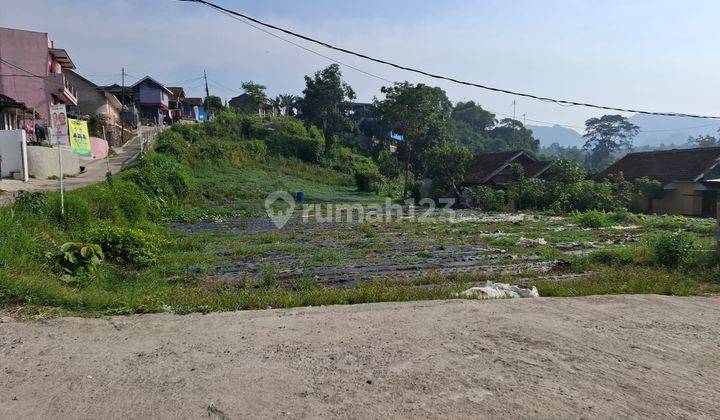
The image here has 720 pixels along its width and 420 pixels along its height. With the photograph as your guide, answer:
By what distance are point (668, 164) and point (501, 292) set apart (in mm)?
28375

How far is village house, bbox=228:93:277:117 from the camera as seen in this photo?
6147cm

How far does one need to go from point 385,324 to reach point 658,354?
2.79m

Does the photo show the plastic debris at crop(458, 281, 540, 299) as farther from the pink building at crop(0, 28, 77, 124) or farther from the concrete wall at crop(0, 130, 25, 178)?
the pink building at crop(0, 28, 77, 124)

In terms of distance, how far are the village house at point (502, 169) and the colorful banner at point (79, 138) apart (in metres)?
25.1

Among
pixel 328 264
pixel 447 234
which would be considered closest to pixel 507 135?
pixel 447 234

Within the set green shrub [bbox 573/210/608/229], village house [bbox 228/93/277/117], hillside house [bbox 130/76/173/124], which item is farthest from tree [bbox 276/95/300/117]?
green shrub [bbox 573/210/608/229]

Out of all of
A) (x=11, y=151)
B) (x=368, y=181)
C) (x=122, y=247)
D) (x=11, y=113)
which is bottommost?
(x=122, y=247)

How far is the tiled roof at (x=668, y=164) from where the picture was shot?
27031mm

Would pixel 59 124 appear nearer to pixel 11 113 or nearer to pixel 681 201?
pixel 11 113

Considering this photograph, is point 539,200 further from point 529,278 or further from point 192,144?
point 192,144

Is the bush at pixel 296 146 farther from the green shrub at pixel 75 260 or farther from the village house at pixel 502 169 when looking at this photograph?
the green shrub at pixel 75 260

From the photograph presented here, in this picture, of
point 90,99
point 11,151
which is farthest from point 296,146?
point 11,151

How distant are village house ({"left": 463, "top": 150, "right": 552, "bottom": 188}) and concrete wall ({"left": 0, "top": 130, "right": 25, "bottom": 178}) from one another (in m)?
26.8

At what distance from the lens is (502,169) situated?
113 feet
